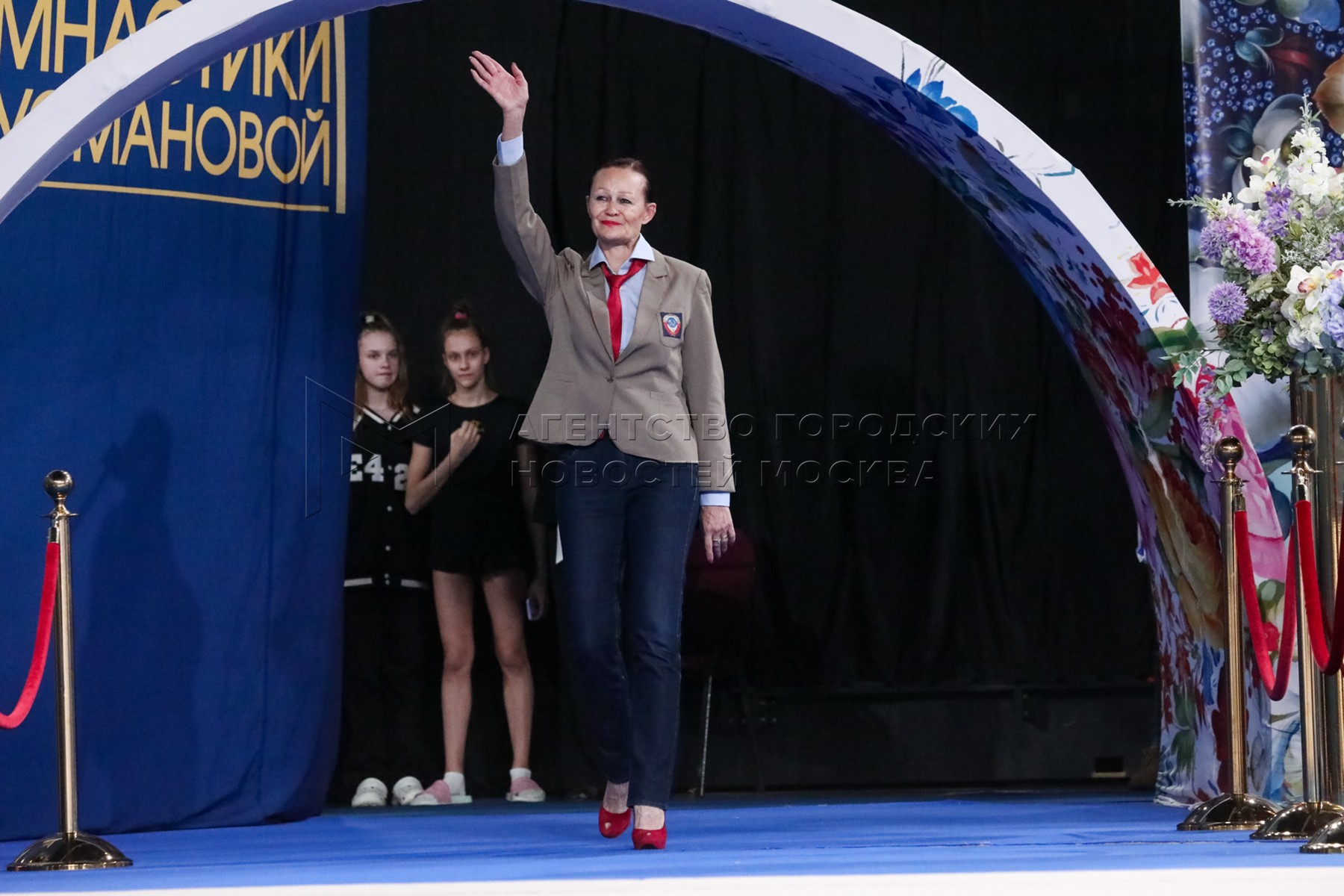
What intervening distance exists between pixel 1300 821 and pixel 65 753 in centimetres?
279

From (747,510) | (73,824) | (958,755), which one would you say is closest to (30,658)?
(73,824)

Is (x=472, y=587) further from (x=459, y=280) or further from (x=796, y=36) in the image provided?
(x=796, y=36)

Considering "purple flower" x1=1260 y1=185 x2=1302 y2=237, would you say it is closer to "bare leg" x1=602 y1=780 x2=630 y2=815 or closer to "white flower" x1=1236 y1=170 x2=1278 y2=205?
"white flower" x1=1236 y1=170 x2=1278 y2=205

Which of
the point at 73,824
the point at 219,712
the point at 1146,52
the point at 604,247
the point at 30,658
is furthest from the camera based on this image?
the point at 1146,52

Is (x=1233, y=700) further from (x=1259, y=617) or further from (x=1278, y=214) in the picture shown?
(x=1278, y=214)

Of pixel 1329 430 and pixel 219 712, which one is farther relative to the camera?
pixel 219 712

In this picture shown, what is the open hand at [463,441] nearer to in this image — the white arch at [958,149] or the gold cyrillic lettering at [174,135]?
the gold cyrillic lettering at [174,135]

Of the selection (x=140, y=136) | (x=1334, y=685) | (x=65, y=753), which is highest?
(x=140, y=136)

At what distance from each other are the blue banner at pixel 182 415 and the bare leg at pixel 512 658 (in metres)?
0.67

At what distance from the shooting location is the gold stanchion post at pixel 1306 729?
3.68 m

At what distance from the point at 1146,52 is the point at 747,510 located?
2.23 metres

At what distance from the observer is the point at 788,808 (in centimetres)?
495

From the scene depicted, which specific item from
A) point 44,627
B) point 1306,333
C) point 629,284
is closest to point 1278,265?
point 1306,333

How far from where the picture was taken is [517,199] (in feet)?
12.7
